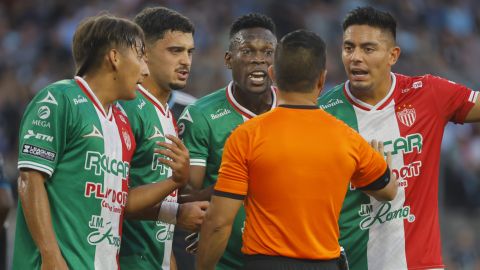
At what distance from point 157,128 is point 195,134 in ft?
1.19

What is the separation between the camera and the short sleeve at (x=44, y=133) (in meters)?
5.49

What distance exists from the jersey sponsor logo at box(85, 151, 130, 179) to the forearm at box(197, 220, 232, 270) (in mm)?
623

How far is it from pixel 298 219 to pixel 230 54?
2.13 m

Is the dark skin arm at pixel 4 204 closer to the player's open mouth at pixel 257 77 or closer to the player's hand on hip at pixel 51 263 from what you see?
the player's open mouth at pixel 257 77

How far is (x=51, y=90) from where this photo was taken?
18.5 feet

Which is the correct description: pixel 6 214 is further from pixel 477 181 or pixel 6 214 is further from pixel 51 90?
pixel 477 181

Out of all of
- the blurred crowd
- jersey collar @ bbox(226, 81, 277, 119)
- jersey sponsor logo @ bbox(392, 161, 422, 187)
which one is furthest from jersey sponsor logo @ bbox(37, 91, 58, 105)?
the blurred crowd

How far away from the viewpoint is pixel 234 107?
23.7 ft

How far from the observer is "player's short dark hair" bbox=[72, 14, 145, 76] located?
19.6ft

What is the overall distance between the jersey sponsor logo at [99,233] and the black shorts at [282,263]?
86cm

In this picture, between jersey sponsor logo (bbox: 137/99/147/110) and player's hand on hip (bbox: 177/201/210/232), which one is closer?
player's hand on hip (bbox: 177/201/210/232)

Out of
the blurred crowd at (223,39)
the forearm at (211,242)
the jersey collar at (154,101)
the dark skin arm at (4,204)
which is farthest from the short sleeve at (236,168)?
the blurred crowd at (223,39)

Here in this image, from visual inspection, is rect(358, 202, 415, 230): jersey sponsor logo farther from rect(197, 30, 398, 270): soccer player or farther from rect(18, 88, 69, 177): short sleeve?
rect(18, 88, 69, 177): short sleeve

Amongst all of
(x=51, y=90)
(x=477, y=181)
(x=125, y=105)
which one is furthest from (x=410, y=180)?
(x=477, y=181)
